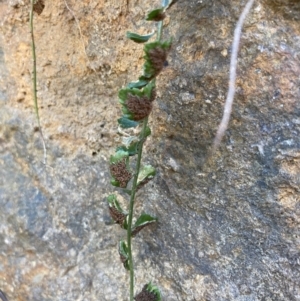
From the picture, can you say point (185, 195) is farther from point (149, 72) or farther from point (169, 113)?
point (149, 72)

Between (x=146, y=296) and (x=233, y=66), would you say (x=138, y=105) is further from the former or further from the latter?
(x=146, y=296)

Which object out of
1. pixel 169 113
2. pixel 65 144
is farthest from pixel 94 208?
pixel 169 113

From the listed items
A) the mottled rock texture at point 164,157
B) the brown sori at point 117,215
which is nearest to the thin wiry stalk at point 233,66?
the mottled rock texture at point 164,157

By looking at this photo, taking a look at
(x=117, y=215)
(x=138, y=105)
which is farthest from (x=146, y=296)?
(x=138, y=105)

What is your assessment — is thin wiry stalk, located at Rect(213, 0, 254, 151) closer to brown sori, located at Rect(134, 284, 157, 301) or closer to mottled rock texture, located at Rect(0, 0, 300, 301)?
mottled rock texture, located at Rect(0, 0, 300, 301)

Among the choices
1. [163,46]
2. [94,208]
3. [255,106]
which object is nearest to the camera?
[163,46]

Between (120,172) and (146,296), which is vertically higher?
(120,172)
